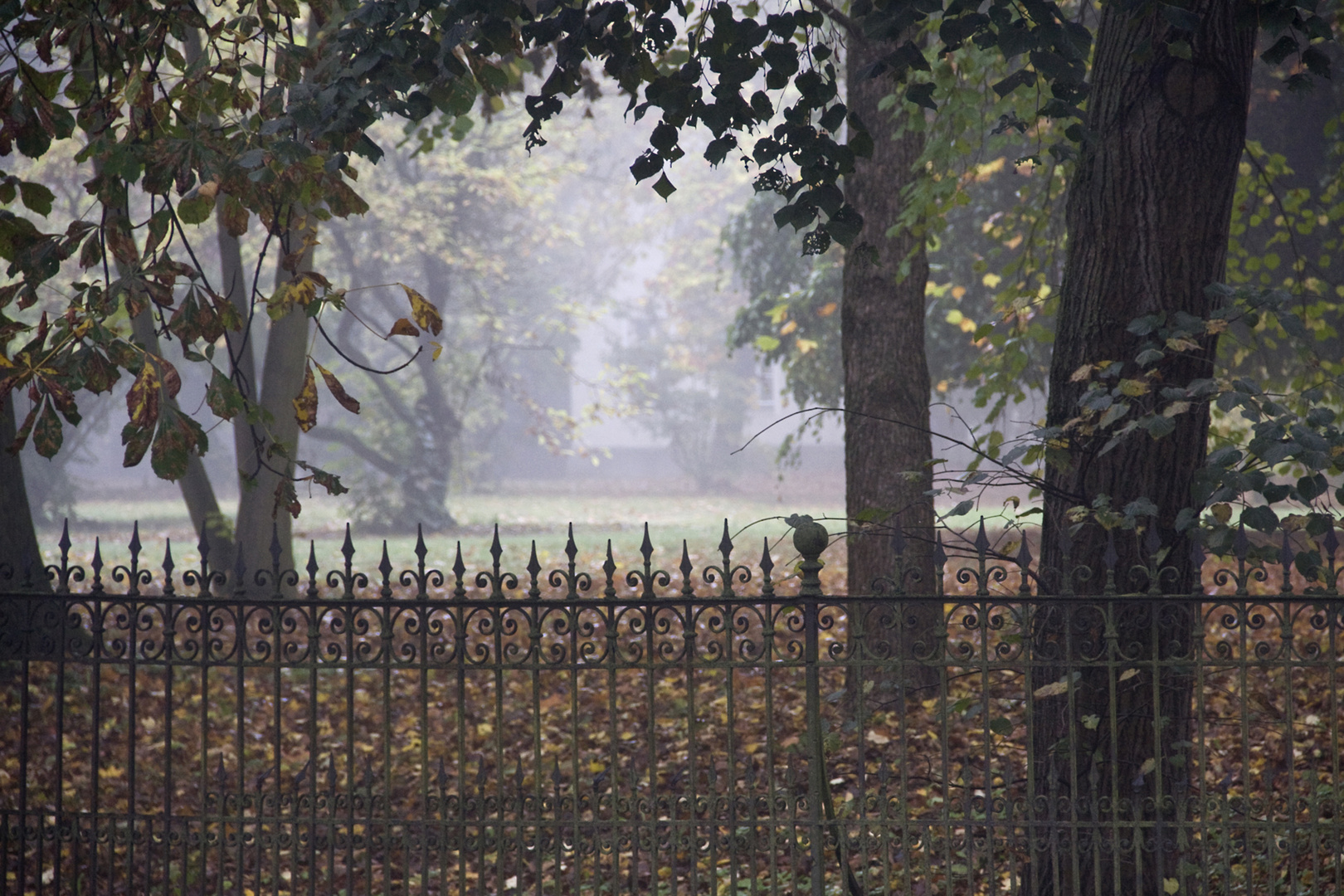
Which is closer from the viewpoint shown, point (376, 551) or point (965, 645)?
point (965, 645)

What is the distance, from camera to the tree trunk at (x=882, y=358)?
6.74 m

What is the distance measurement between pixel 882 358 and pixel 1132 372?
281 centimetres

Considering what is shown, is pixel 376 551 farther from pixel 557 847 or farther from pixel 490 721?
pixel 557 847

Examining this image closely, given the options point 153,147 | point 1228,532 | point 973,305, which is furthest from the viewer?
point 973,305

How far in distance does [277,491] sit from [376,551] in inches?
638

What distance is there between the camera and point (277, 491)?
4.25m

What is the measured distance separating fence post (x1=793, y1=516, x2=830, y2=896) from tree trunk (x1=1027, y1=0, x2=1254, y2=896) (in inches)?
31.4

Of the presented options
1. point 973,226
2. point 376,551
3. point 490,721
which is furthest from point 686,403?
point 490,721

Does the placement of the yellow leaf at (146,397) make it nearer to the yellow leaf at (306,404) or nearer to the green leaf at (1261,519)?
the yellow leaf at (306,404)

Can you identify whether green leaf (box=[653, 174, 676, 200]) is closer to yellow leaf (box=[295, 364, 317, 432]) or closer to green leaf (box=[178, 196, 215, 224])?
yellow leaf (box=[295, 364, 317, 432])

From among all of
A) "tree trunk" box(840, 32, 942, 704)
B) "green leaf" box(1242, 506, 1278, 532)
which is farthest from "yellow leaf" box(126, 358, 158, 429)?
"tree trunk" box(840, 32, 942, 704)

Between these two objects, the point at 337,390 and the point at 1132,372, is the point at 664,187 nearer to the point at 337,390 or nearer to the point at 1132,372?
the point at 337,390

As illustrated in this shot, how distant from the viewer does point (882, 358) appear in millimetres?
6801

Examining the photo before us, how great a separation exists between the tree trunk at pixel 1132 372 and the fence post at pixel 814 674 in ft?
2.62
